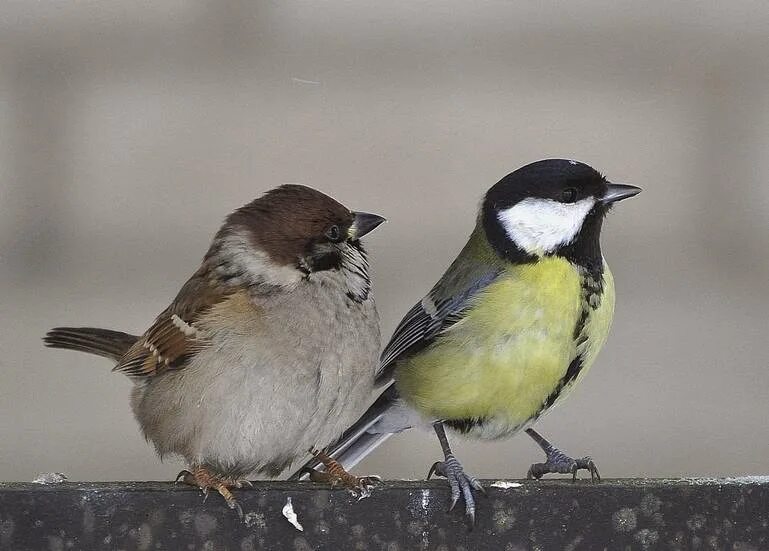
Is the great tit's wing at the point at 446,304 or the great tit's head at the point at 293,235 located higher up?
the great tit's head at the point at 293,235

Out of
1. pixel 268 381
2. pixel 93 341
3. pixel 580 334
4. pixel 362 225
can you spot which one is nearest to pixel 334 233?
pixel 362 225

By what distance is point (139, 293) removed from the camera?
2150 mm

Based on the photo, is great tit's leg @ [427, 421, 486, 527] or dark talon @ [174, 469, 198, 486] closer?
great tit's leg @ [427, 421, 486, 527]

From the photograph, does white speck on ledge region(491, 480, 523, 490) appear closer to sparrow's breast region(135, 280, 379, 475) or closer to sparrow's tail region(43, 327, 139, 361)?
sparrow's breast region(135, 280, 379, 475)

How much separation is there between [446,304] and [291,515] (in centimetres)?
47

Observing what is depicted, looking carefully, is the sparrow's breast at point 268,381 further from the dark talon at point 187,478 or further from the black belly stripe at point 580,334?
the black belly stripe at point 580,334

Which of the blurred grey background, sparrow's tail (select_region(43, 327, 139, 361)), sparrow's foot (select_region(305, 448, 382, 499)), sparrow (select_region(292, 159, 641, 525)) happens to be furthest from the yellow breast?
the blurred grey background

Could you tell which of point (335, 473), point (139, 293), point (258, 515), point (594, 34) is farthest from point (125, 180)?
point (258, 515)

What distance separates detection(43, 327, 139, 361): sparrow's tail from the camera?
157 centimetres

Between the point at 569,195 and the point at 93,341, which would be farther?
the point at 93,341

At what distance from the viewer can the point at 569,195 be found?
4.49 ft

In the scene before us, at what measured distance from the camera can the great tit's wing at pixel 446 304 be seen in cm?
144

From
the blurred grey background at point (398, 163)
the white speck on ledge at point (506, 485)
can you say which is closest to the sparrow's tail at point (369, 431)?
the white speck on ledge at point (506, 485)

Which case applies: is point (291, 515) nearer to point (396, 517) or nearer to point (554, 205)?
point (396, 517)
